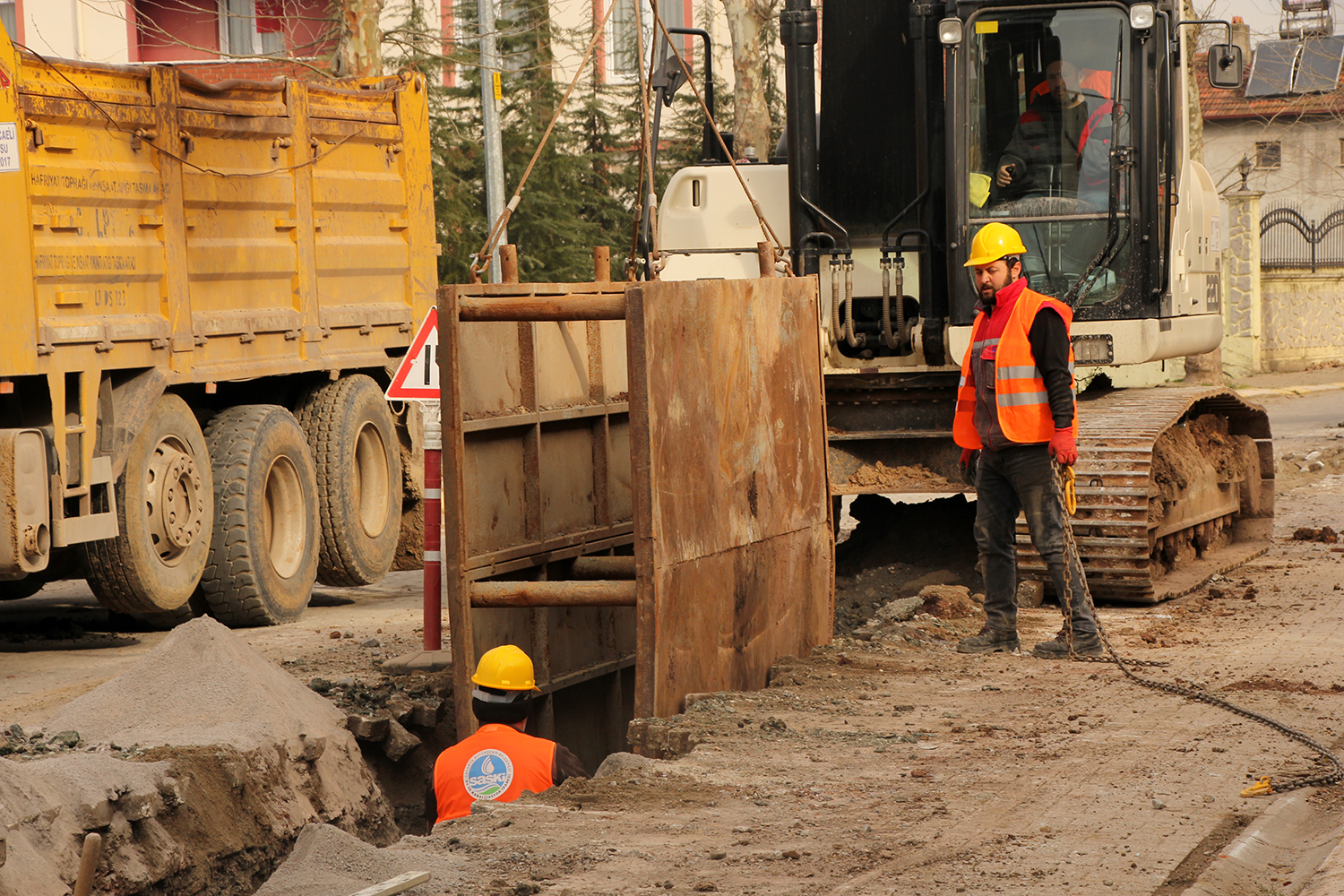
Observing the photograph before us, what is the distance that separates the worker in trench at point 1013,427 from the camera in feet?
25.1

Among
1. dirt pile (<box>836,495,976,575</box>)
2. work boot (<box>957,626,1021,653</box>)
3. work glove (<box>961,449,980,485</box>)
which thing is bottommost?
work boot (<box>957,626,1021,653</box>)

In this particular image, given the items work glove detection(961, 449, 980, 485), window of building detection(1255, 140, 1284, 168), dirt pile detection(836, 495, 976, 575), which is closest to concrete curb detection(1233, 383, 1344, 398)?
dirt pile detection(836, 495, 976, 575)

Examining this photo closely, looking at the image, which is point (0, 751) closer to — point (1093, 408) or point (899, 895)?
point (899, 895)

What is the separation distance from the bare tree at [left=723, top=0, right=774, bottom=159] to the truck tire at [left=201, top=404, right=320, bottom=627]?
1144 centimetres

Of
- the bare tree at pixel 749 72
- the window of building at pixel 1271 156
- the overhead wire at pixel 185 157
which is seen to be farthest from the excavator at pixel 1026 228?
the window of building at pixel 1271 156

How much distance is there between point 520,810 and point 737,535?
2230 millimetres

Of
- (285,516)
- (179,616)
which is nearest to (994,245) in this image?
(285,516)

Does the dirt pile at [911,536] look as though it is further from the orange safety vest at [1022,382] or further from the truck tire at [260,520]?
the truck tire at [260,520]

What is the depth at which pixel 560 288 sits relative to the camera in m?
7.20

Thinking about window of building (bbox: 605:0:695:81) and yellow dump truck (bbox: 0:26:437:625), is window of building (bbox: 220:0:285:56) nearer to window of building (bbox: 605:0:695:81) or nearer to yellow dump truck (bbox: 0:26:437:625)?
window of building (bbox: 605:0:695:81)

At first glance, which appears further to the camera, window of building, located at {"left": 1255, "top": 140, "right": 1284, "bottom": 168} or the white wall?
window of building, located at {"left": 1255, "top": 140, "right": 1284, "bottom": 168}

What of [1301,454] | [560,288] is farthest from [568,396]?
[1301,454]

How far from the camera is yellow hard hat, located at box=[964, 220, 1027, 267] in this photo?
768 cm

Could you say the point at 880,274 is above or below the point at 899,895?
above
